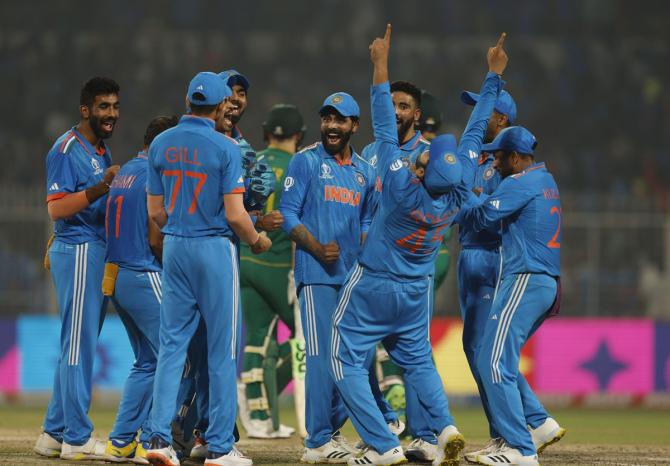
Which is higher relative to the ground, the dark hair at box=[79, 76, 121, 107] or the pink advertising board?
the dark hair at box=[79, 76, 121, 107]

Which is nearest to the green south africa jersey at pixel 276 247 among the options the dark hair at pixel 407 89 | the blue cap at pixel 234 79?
the blue cap at pixel 234 79

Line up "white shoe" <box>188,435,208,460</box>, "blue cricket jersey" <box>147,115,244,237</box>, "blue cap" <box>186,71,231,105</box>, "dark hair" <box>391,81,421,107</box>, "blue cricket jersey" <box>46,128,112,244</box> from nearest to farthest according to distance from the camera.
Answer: "blue cricket jersey" <box>147,115,244,237</box> → "blue cap" <box>186,71,231,105</box> → "blue cricket jersey" <box>46,128,112,244</box> → "white shoe" <box>188,435,208,460</box> → "dark hair" <box>391,81,421,107</box>

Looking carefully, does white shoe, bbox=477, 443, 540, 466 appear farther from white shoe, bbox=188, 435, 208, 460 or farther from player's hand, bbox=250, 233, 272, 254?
player's hand, bbox=250, 233, 272, 254

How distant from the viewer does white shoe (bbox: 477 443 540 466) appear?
768 cm

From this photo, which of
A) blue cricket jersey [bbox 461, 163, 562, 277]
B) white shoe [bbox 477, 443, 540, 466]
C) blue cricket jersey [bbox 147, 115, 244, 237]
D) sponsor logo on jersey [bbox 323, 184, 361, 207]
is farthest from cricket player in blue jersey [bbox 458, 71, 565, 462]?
blue cricket jersey [bbox 147, 115, 244, 237]

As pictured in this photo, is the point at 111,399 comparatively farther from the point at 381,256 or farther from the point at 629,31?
the point at 629,31

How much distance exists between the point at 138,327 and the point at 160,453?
46.4 inches

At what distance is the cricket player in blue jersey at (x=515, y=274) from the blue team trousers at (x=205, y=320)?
1.85m

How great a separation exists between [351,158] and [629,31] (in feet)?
61.5

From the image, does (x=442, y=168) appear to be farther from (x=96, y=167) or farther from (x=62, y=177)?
(x=62, y=177)

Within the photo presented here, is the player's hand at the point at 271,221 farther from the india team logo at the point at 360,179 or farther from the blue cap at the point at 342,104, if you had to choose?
the blue cap at the point at 342,104

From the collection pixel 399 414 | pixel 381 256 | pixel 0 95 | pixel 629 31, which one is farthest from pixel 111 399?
pixel 629 31

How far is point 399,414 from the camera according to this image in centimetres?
1035

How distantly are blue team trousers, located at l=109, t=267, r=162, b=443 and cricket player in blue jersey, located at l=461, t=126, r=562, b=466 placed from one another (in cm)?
228
